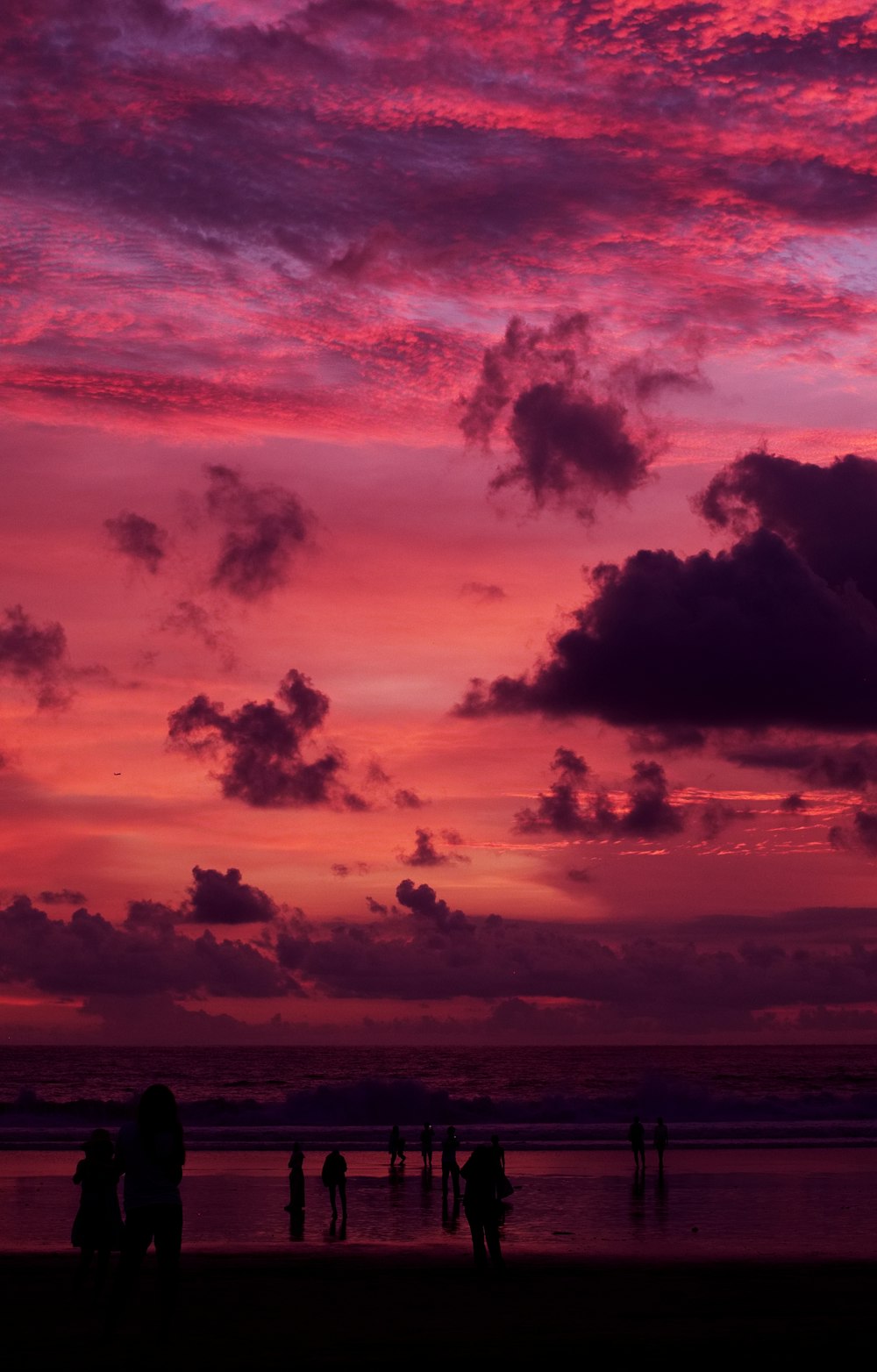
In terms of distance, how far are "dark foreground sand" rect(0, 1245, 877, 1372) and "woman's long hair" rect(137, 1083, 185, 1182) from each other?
167 centimetres

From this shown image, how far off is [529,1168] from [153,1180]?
3360cm

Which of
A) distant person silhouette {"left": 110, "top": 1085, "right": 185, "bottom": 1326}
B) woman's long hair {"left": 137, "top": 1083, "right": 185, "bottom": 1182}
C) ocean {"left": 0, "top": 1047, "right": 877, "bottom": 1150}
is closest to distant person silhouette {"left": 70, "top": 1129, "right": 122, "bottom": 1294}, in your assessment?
distant person silhouette {"left": 110, "top": 1085, "right": 185, "bottom": 1326}

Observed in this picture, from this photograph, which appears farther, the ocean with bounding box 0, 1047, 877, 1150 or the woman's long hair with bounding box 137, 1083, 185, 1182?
the ocean with bounding box 0, 1047, 877, 1150

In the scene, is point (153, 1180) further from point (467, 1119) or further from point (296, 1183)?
point (467, 1119)

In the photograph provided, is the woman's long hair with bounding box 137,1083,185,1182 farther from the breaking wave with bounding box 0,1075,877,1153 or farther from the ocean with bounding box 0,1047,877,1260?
the breaking wave with bounding box 0,1075,877,1153

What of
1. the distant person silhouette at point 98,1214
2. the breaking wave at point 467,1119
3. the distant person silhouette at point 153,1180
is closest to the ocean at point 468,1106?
the breaking wave at point 467,1119

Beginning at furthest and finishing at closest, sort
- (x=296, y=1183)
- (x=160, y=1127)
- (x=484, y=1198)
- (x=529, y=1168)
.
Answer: (x=529, y=1168), (x=296, y=1183), (x=484, y=1198), (x=160, y=1127)

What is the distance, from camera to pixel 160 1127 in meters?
11.4

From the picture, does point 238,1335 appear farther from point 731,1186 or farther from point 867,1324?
point 731,1186

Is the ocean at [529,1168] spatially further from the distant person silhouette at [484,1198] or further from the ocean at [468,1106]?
the distant person silhouette at [484,1198]

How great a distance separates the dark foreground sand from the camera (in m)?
12.0

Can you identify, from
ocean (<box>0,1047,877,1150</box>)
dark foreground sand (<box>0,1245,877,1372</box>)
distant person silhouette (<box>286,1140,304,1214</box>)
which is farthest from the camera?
ocean (<box>0,1047,877,1150</box>)

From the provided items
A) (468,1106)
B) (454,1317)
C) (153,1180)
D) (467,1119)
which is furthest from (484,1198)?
(468,1106)

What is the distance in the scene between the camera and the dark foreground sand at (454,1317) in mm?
11969
